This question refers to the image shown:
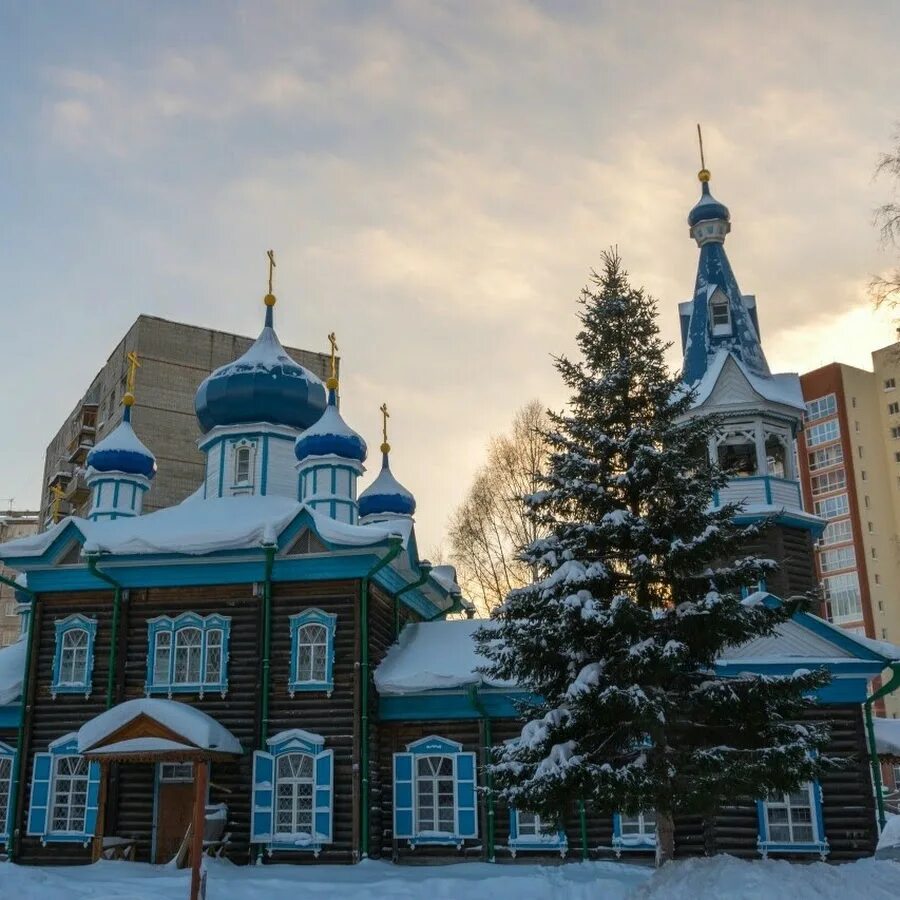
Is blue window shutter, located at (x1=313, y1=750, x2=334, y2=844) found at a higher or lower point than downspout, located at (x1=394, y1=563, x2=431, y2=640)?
lower

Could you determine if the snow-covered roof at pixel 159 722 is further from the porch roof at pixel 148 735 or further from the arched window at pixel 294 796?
the arched window at pixel 294 796

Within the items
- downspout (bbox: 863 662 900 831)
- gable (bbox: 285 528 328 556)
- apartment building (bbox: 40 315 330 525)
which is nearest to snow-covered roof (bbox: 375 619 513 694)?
gable (bbox: 285 528 328 556)

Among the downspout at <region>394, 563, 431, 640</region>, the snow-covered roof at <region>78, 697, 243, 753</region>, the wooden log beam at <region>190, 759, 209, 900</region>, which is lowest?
the wooden log beam at <region>190, 759, 209, 900</region>

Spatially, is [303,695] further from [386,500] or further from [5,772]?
[386,500]

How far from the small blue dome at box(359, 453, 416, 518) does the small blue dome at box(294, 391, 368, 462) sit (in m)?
4.34

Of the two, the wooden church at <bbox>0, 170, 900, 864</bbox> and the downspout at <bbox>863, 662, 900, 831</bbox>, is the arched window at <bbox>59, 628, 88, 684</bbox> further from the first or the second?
the downspout at <bbox>863, 662, 900, 831</bbox>

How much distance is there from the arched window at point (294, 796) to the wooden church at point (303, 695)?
0.03 metres

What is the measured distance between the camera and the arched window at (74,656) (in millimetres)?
20266

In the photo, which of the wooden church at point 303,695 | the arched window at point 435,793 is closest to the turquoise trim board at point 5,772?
the wooden church at point 303,695

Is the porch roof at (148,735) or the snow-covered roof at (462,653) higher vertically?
the snow-covered roof at (462,653)

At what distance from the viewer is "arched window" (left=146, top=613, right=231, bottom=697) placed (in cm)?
1973

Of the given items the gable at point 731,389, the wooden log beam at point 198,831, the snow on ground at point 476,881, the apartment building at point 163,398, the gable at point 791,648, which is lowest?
the snow on ground at point 476,881

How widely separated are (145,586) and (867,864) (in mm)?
13595

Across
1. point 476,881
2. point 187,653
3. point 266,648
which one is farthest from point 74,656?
point 476,881
